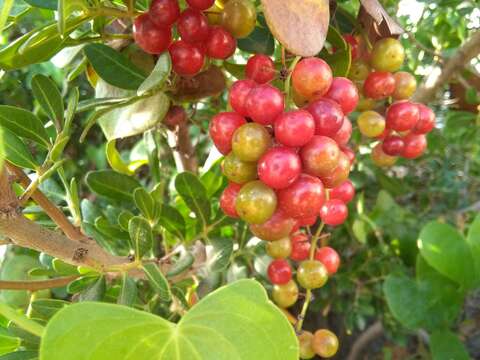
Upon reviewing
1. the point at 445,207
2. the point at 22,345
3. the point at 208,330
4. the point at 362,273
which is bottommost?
the point at 445,207

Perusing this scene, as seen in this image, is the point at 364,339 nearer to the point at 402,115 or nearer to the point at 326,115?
the point at 402,115

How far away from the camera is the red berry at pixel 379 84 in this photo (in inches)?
27.9

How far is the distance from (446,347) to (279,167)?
2.83ft

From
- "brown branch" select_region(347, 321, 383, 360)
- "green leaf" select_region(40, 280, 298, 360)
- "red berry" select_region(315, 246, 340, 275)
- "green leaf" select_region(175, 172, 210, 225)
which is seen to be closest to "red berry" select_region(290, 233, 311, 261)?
"red berry" select_region(315, 246, 340, 275)

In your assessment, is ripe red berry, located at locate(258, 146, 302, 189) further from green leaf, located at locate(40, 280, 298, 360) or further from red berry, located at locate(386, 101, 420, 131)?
red berry, located at locate(386, 101, 420, 131)

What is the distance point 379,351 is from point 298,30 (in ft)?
6.63

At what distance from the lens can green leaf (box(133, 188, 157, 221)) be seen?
72 centimetres

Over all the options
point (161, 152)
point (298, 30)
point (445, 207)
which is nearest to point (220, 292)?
point (298, 30)

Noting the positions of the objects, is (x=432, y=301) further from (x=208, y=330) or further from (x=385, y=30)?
(x=208, y=330)

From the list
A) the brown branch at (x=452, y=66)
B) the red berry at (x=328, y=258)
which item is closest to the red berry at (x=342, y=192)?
the red berry at (x=328, y=258)

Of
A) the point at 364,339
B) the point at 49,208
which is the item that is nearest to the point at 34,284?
the point at 49,208

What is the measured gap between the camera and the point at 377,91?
72 cm

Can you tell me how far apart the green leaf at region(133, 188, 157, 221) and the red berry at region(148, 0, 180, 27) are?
22 cm

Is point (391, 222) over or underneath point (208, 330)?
underneath
